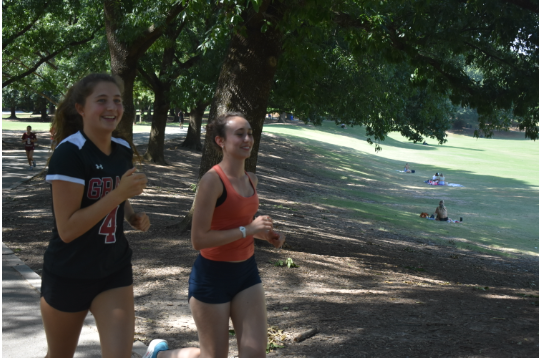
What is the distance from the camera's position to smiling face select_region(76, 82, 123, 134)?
278 centimetres

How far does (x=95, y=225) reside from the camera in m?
2.68

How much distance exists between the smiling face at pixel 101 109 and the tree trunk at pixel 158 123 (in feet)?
60.6

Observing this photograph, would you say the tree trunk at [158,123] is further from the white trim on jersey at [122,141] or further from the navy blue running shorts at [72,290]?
the navy blue running shorts at [72,290]

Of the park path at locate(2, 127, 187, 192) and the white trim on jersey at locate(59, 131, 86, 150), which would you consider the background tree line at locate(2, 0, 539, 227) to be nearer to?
the white trim on jersey at locate(59, 131, 86, 150)

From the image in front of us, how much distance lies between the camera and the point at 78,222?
8.39 ft

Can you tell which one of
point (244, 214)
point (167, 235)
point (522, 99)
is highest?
point (522, 99)

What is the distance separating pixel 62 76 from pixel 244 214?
24484mm

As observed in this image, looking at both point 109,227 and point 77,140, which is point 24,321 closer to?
point 109,227

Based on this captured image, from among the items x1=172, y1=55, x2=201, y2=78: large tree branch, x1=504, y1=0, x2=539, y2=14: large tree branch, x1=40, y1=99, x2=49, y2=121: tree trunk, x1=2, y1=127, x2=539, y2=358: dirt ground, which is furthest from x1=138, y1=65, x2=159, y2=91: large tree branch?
x1=40, y1=99, x2=49, y2=121: tree trunk

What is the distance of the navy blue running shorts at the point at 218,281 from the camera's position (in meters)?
3.06

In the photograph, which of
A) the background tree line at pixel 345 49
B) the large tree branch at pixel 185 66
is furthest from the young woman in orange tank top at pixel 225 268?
the large tree branch at pixel 185 66

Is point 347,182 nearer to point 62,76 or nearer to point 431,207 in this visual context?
point 431,207

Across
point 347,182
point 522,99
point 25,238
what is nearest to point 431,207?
point 347,182

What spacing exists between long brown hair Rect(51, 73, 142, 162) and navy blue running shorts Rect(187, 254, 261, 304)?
3.40 feet
